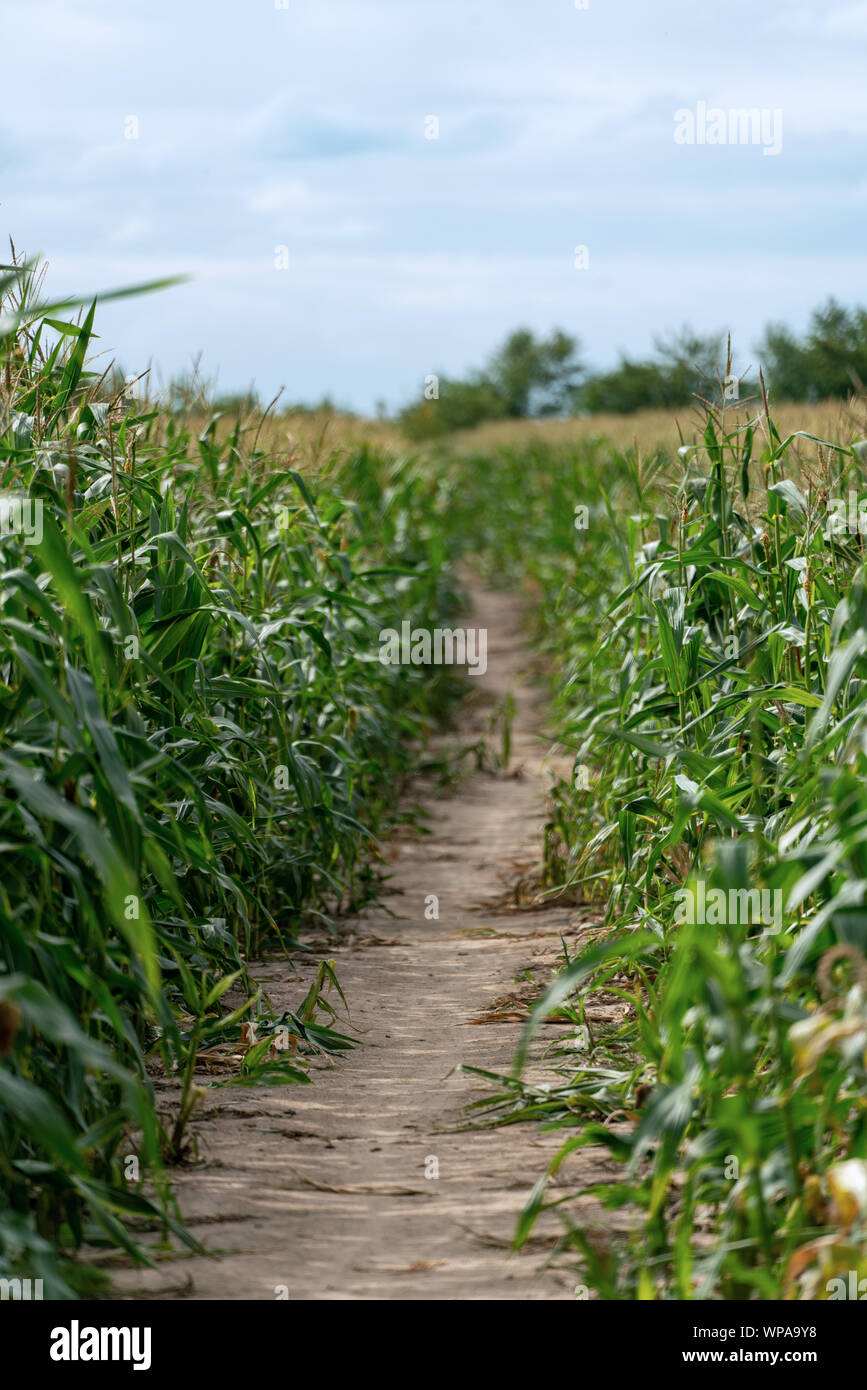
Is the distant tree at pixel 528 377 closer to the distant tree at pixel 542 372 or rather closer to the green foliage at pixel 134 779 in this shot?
the distant tree at pixel 542 372

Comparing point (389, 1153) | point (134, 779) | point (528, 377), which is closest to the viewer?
point (134, 779)

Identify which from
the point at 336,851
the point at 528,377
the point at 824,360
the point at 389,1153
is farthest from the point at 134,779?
the point at 528,377

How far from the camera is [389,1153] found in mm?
2822

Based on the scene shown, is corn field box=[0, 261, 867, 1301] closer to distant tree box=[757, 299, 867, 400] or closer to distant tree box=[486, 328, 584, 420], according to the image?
distant tree box=[757, 299, 867, 400]

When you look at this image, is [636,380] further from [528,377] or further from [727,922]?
[727,922]

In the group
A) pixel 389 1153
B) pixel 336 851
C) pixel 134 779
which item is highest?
pixel 134 779

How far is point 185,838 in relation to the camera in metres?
3.08

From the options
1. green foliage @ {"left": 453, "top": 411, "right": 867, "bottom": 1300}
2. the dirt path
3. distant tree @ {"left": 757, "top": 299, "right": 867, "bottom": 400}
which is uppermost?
distant tree @ {"left": 757, "top": 299, "right": 867, "bottom": 400}

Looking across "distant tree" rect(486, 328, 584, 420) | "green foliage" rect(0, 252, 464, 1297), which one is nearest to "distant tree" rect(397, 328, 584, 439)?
"distant tree" rect(486, 328, 584, 420)

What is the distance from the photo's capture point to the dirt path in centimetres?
227

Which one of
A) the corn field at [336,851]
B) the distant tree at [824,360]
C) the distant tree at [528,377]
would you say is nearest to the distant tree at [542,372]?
the distant tree at [528,377]

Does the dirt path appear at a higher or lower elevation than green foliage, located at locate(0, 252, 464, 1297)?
lower

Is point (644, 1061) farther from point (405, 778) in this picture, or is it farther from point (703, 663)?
point (405, 778)
